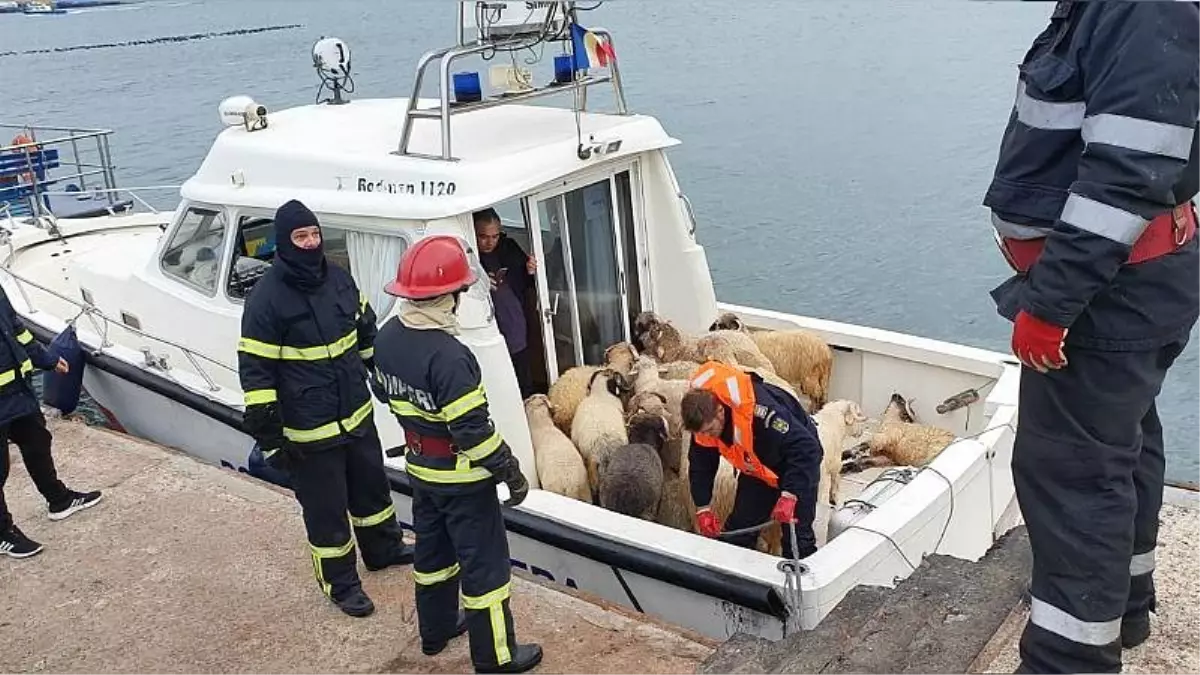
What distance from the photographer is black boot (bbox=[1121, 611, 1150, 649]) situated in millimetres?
2998

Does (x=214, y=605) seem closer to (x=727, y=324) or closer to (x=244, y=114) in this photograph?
(x=244, y=114)

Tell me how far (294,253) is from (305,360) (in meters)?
0.43

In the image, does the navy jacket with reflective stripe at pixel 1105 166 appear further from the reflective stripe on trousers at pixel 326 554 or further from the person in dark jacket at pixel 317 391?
the reflective stripe on trousers at pixel 326 554

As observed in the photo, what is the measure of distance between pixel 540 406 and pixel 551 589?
1379 mm

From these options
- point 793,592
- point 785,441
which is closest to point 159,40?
point 785,441

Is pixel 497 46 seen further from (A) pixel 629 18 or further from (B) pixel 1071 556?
(A) pixel 629 18

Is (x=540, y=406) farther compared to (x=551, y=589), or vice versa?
(x=540, y=406)

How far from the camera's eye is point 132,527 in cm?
507

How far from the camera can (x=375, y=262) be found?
522 cm

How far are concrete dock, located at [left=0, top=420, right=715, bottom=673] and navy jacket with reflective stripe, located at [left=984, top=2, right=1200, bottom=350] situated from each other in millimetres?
1844

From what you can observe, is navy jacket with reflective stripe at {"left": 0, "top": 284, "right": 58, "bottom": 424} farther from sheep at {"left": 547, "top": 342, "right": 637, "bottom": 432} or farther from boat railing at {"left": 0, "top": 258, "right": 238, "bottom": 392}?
sheep at {"left": 547, "top": 342, "right": 637, "bottom": 432}

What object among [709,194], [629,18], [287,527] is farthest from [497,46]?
[629,18]

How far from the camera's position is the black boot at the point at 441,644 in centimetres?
388

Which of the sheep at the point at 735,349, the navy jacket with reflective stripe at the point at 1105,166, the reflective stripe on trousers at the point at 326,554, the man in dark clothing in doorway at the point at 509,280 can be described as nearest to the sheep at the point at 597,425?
the man in dark clothing in doorway at the point at 509,280
